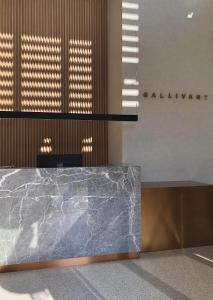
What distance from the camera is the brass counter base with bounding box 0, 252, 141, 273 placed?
175 inches

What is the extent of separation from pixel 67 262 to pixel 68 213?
0.61 meters

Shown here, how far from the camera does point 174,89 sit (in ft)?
20.0

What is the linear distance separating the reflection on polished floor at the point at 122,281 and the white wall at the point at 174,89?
1.68 m

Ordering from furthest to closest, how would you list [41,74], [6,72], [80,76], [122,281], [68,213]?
[80,76] → [41,74] → [6,72] → [68,213] → [122,281]

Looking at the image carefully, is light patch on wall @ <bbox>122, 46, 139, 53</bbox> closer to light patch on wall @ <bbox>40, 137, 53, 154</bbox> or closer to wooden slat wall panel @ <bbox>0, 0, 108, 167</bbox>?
wooden slat wall panel @ <bbox>0, 0, 108, 167</bbox>

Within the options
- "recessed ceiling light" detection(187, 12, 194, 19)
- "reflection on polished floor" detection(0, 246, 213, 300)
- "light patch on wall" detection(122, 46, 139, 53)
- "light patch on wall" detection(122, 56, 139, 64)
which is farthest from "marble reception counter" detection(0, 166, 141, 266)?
"recessed ceiling light" detection(187, 12, 194, 19)

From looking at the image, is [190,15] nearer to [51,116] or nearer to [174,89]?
[174,89]

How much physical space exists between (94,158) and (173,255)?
6.99ft

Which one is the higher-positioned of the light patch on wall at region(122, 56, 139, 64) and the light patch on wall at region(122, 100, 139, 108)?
the light patch on wall at region(122, 56, 139, 64)

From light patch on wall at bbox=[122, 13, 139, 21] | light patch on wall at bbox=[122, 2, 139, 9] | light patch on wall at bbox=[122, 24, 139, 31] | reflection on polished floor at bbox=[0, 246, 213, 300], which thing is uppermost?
light patch on wall at bbox=[122, 2, 139, 9]

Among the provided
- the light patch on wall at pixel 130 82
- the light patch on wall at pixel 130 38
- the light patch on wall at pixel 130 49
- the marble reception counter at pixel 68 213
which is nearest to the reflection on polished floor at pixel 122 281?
the marble reception counter at pixel 68 213

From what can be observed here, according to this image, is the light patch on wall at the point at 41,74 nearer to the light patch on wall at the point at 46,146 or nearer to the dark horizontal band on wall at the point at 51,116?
the light patch on wall at the point at 46,146

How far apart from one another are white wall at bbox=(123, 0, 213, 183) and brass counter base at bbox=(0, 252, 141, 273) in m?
1.43

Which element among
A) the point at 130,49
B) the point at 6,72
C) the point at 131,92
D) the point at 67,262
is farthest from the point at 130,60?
the point at 67,262
